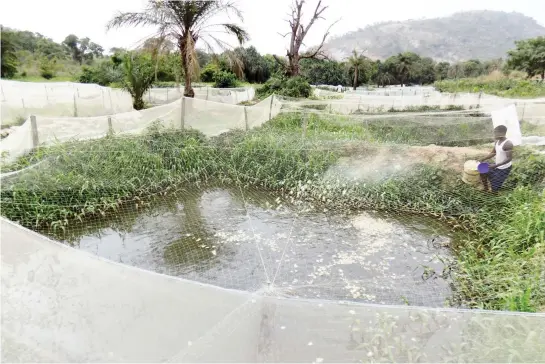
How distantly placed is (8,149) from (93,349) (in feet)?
15.0

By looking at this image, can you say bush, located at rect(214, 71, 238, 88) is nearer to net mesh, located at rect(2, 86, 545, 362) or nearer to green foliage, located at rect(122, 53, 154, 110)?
green foliage, located at rect(122, 53, 154, 110)

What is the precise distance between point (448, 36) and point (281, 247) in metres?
156

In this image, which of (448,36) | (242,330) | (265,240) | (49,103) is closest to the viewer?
(242,330)

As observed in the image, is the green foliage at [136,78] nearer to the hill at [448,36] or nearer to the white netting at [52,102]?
the white netting at [52,102]

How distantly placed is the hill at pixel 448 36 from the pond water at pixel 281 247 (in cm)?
10988

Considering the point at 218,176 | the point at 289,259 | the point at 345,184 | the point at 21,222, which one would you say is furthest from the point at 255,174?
the point at 21,222

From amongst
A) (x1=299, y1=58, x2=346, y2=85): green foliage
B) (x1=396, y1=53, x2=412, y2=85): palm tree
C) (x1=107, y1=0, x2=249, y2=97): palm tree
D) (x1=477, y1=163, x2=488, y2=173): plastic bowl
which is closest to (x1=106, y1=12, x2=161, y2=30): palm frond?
(x1=107, y1=0, x2=249, y2=97): palm tree

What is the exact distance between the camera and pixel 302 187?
5.57 meters

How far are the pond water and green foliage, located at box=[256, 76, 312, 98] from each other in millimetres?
8259

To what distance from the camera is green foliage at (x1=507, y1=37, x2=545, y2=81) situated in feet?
78.6

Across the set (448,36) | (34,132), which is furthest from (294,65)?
(448,36)

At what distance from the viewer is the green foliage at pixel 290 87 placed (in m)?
12.9

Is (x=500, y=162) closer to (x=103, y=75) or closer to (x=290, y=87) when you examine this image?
(x=290, y=87)

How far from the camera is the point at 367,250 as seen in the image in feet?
13.1
